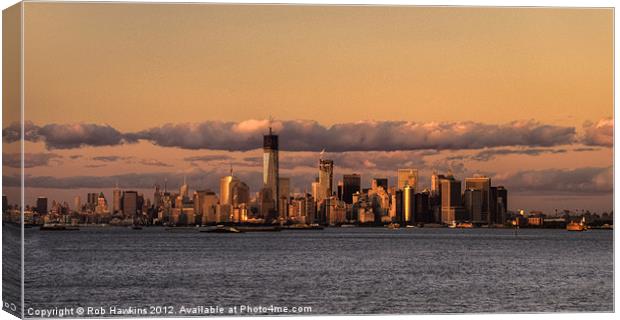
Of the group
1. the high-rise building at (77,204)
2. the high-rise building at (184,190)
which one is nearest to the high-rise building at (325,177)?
the high-rise building at (184,190)

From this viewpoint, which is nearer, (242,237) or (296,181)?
(296,181)

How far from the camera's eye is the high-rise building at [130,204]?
26656 mm

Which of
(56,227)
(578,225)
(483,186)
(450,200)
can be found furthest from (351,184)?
(56,227)

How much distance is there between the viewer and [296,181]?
26.2 metres

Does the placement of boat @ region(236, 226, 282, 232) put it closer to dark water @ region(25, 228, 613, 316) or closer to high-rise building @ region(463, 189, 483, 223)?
dark water @ region(25, 228, 613, 316)

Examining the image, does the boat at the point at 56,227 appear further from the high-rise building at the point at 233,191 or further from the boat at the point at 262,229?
the boat at the point at 262,229

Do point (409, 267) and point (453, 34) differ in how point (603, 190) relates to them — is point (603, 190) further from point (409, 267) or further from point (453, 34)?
point (409, 267)

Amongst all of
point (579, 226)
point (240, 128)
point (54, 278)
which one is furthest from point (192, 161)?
point (579, 226)

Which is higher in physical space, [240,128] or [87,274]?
[240,128]

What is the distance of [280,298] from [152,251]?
20.0m

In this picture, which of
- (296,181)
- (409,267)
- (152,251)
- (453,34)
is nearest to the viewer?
(453,34)

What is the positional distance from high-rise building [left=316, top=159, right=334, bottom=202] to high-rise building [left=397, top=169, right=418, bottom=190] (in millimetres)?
1229

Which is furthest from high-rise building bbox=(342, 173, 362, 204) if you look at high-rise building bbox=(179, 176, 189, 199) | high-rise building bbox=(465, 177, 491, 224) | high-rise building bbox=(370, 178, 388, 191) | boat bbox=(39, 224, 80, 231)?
boat bbox=(39, 224, 80, 231)

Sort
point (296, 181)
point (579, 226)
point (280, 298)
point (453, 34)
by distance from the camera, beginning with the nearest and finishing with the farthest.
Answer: point (453, 34) < point (280, 298) < point (296, 181) < point (579, 226)
